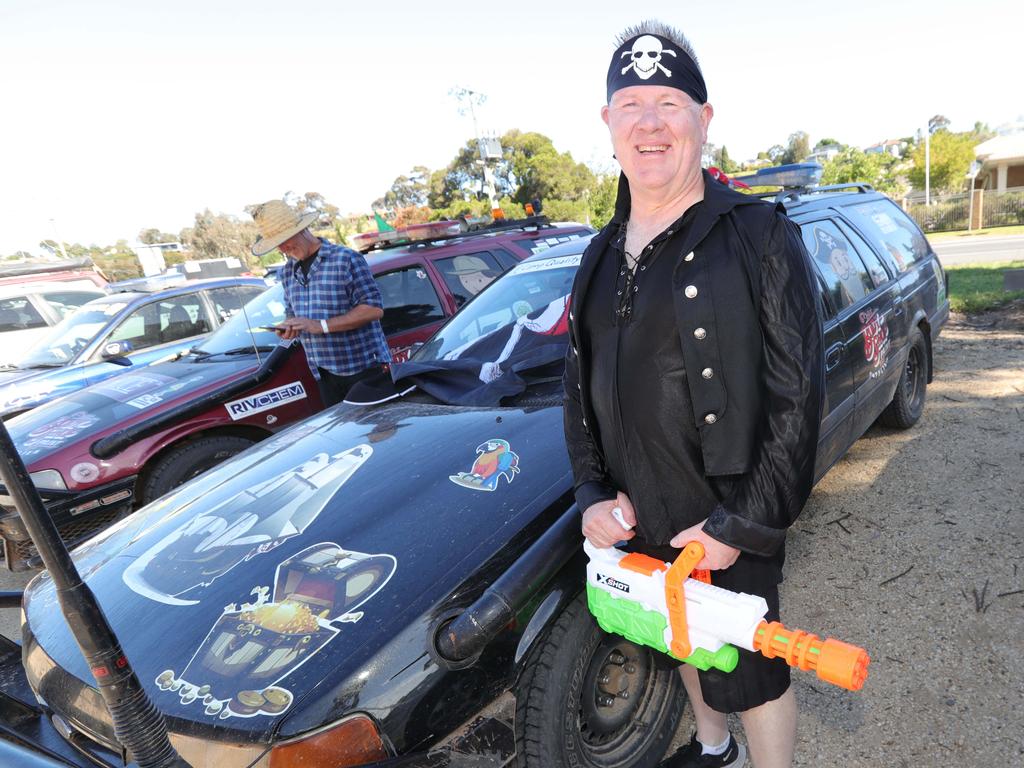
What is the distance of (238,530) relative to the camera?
6.54 feet

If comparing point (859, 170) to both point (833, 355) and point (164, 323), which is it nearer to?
point (164, 323)

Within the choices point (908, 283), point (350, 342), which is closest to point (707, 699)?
point (350, 342)

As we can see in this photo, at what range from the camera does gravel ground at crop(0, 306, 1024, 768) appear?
1.95m

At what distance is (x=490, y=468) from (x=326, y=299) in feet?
7.59

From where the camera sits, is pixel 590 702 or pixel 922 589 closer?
pixel 590 702

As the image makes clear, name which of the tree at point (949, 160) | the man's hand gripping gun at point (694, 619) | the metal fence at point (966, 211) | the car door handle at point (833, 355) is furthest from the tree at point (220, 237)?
the man's hand gripping gun at point (694, 619)

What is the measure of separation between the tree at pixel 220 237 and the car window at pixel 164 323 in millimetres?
34618

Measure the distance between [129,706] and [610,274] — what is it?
135 cm

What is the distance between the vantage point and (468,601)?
1.54m

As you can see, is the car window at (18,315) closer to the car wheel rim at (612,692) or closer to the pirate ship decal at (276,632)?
the pirate ship decal at (276,632)

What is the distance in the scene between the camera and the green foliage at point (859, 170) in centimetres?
2817

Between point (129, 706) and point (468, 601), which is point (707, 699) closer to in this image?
point (468, 601)

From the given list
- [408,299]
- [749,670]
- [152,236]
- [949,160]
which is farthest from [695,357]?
[152,236]

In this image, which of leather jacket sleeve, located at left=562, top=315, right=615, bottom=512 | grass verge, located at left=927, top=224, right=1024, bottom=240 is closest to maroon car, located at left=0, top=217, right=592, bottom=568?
leather jacket sleeve, located at left=562, top=315, right=615, bottom=512
